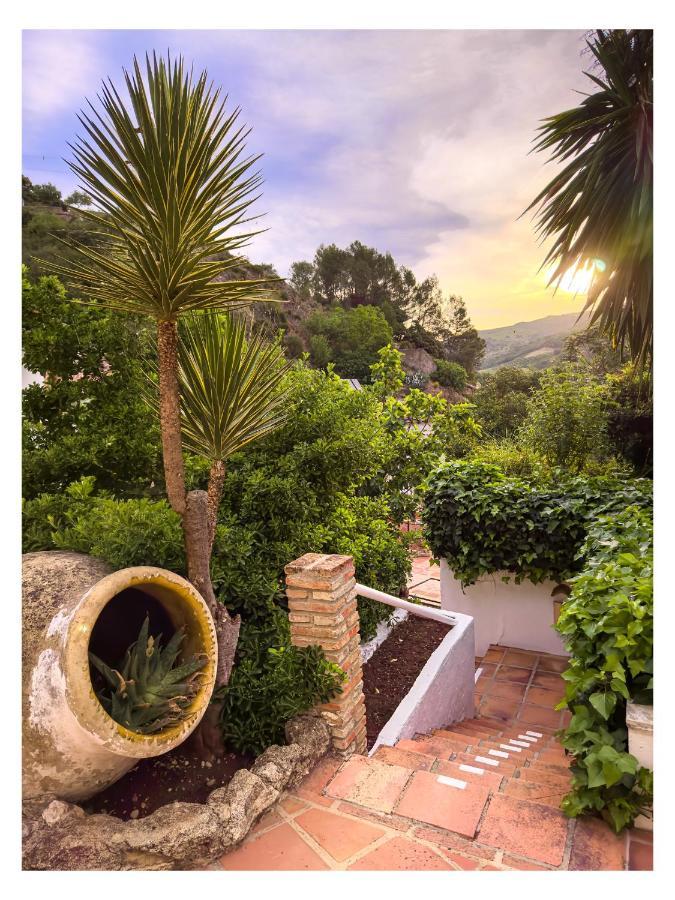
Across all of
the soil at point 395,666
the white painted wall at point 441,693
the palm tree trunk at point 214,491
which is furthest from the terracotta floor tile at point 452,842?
the palm tree trunk at point 214,491

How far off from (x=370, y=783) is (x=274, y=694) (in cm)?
62

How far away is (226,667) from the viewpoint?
93.7 inches

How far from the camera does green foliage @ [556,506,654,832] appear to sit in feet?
5.61

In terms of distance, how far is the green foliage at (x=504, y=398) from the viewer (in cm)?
2066

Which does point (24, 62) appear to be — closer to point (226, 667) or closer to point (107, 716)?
point (107, 716)

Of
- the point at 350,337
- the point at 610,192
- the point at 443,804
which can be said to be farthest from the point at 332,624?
the point at 350,337

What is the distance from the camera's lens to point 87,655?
1.78 meters

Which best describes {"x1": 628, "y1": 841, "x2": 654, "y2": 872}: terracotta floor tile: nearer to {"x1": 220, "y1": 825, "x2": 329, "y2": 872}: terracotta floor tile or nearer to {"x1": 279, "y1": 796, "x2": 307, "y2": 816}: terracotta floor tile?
{"x1": 220, "y1": 825, "x2": 329, "y2": 872}: terracotta floor tile

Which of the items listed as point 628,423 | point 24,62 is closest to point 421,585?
point 628,423

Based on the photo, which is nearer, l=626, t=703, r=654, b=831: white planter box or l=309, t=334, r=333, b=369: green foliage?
l=626, t=703, r=654, b=831: white planter box

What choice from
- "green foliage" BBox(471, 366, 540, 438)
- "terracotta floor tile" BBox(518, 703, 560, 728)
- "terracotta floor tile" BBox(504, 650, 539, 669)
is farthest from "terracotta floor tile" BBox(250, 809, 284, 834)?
"green foliage" BBox(471, 366, 540, 438)

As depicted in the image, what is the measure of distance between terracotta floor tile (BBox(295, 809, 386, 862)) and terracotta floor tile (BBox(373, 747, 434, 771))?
0.54 metres
